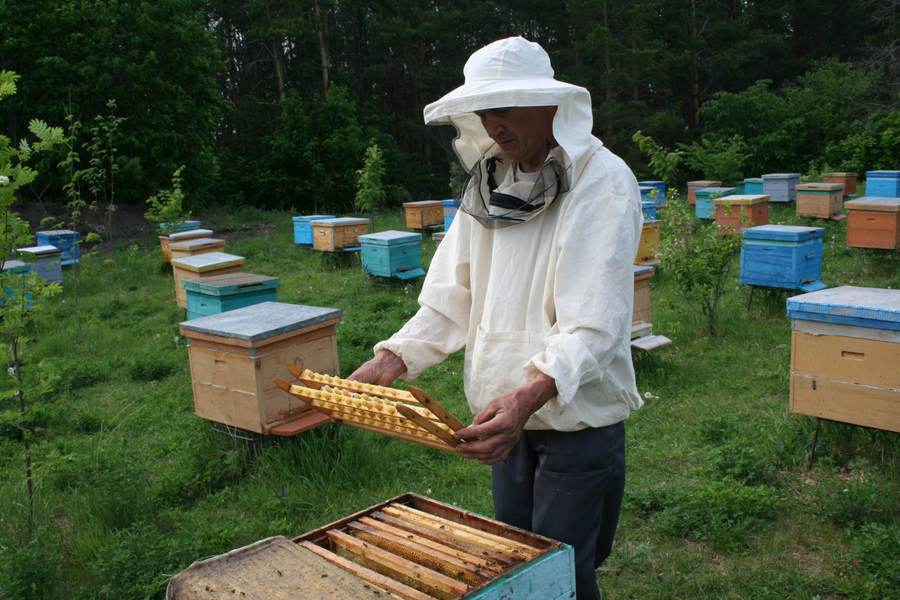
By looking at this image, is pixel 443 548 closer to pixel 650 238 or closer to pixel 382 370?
pixel 382 370

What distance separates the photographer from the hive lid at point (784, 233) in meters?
5.30

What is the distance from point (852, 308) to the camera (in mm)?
2830

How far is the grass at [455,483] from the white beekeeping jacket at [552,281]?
1354 mm

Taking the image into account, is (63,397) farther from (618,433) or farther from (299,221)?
(299,221)

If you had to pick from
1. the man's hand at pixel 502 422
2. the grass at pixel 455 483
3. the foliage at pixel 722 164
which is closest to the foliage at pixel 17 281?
the grass at pixel 455 483

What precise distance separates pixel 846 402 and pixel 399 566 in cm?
242

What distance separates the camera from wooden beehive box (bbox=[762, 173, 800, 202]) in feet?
38.2

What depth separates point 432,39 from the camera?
21344 mm

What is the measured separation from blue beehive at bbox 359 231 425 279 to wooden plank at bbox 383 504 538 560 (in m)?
5.99

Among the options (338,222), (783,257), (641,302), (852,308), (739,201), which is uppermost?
(739,201)

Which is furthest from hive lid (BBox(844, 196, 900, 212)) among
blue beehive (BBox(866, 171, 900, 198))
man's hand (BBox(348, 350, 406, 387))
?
man's hand (BBox(348, 350, 406, 387))

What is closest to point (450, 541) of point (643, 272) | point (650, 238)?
point (643, 272)

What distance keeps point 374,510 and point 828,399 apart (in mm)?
2294

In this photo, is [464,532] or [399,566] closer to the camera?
[399,566]
